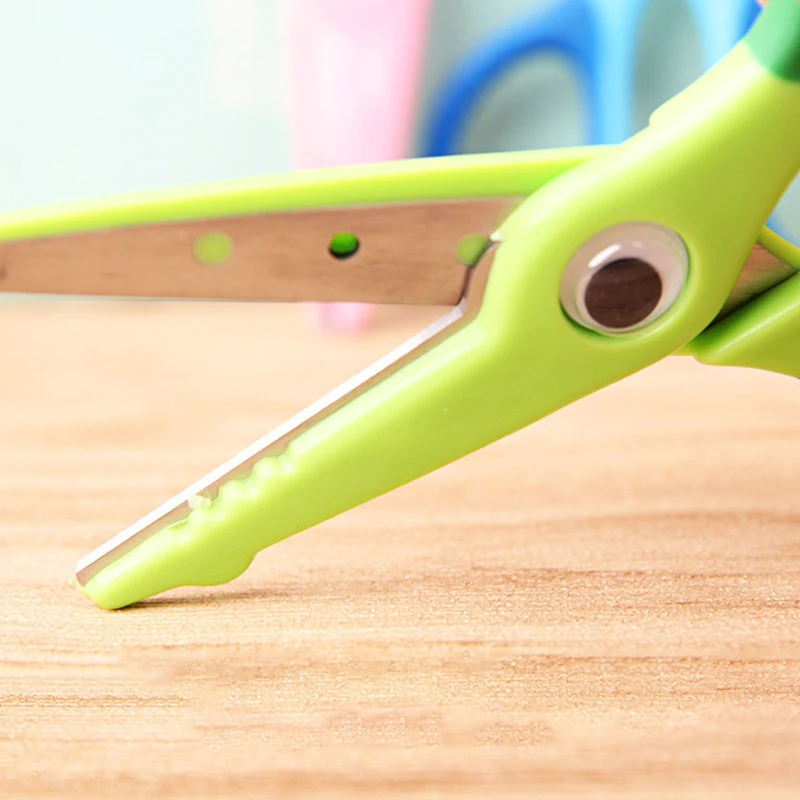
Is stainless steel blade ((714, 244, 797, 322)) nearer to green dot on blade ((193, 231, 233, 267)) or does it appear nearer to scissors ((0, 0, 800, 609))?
scissors ((0, 0, 800, 609))

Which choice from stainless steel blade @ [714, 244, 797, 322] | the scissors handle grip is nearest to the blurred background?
the scissors handle grip

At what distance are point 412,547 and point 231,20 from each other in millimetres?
513

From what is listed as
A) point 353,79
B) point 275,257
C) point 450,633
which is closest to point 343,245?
point 275,257

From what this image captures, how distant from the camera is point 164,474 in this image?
450 mm

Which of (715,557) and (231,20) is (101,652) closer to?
(715,557)

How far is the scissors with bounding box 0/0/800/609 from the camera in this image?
0.26m

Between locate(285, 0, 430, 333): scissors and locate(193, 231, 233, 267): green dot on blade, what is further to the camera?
locate(285, 0, 430, 333): scissors

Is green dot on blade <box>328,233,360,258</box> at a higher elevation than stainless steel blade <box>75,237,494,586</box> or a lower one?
higher

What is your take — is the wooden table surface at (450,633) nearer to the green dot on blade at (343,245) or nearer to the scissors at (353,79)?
the green dot on blade at (343,245)

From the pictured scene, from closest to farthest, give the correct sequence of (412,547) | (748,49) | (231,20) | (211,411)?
(748,49), (412,547), (211,411), (231,20)

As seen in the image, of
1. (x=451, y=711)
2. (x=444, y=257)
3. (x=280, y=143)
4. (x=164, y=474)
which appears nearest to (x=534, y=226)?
(x=444, y=257)

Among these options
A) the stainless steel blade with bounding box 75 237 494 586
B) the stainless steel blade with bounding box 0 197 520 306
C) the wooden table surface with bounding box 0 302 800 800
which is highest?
the stainless steel blade with bounding box 0 197 520 306

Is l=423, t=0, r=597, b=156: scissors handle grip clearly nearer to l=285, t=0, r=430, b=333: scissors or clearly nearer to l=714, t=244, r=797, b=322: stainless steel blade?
l=285, t=0, r=430, b=333: scissors

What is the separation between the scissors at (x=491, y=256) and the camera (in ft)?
0.86
